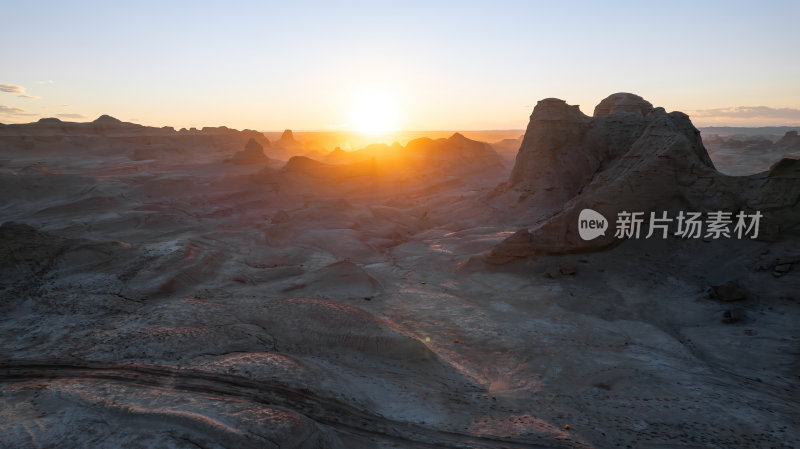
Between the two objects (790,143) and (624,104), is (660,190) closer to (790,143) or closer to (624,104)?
(624,104)

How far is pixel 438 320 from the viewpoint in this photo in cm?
1223

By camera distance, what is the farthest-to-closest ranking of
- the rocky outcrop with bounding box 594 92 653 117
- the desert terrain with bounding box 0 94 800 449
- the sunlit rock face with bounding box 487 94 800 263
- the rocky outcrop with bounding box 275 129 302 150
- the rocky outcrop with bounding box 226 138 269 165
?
the rocky outcrop with bounding box 275 129 302 150 → the rocky outcrop with bounding box 226 138 269 165 → the rocky outcrop with bounding box 594 92 653 117 → the sunlit rock face with bounding box 487 94 800 263 → the desert terrain with bounding box 0 94 800 449

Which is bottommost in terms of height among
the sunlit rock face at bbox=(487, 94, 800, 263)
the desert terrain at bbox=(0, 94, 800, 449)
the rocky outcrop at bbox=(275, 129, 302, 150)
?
the desert terrain at bbox=(0, 94, 800, 449)

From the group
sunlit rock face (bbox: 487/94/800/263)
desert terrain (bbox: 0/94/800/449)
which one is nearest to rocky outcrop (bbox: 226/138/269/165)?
desert terrain (bbox: 0/94/800/449)

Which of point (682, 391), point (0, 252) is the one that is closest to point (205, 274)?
point (0, 252)

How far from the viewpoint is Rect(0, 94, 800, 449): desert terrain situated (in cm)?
703

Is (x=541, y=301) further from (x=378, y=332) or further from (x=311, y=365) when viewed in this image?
(x=311, y=365)

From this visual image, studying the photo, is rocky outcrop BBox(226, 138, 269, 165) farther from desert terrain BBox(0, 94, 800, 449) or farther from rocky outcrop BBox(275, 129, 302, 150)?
rocky outcrop BBox(275, 129, 302, 150)

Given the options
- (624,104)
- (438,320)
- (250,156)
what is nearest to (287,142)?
(250,156)

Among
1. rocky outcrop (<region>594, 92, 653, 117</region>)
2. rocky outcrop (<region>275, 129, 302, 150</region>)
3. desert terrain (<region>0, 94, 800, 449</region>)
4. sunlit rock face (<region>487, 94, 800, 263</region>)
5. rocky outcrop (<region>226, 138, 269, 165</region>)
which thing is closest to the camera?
desert terrain (<region>0, 94, 800, 449</region>)

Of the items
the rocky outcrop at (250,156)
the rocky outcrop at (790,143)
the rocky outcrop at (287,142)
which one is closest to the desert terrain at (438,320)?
the rocky outcrop at (250,156)

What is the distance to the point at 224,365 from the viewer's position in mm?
8211

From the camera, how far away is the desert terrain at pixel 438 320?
703 cm

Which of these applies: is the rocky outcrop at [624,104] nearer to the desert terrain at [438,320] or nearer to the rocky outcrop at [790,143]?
the desert terrain at [438,320]
